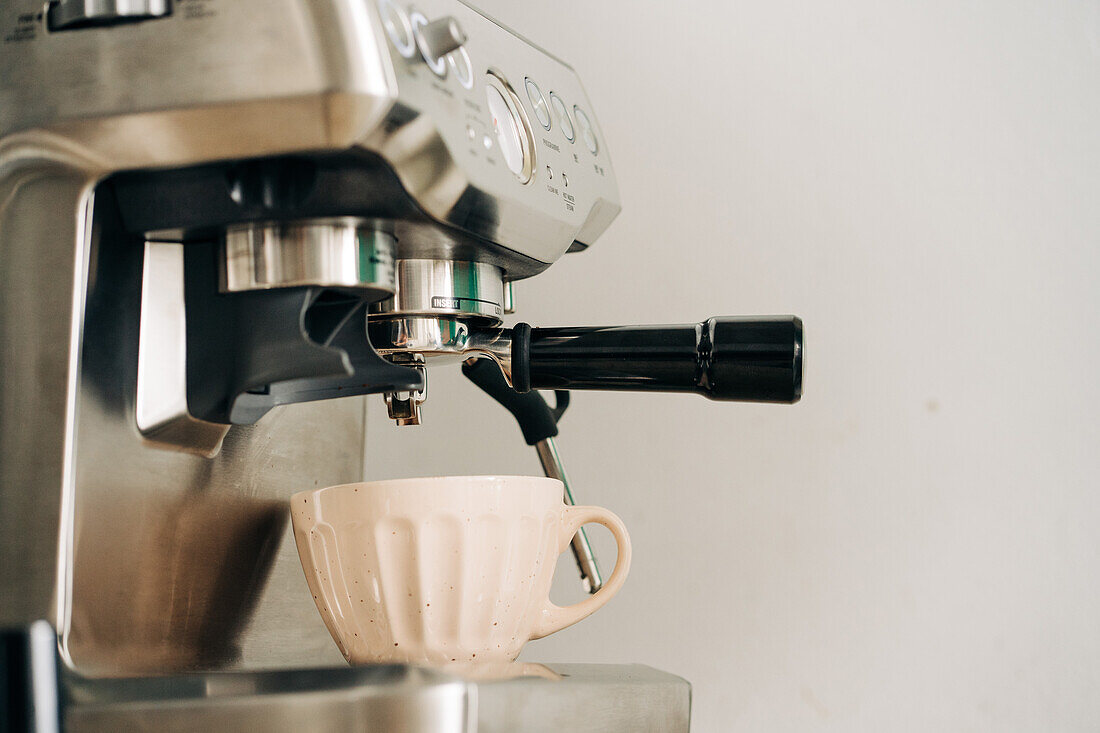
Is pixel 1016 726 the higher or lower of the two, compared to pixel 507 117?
lower

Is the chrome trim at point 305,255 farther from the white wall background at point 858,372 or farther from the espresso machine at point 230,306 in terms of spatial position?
the white wall background at point 858,372

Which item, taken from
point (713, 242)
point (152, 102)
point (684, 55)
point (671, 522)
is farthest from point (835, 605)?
point (152, 102)

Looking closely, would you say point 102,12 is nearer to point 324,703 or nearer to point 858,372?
point 324,703

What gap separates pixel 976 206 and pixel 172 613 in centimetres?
57

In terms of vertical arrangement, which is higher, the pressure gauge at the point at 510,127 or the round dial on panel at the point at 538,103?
the round dial on panel at the point at 538,103

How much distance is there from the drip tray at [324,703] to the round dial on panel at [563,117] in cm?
24

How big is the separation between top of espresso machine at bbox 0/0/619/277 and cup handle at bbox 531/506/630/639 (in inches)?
5.6

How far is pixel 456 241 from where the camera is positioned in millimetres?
358

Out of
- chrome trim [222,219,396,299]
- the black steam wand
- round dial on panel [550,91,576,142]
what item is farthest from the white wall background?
chrome trim [222,219,396,299]

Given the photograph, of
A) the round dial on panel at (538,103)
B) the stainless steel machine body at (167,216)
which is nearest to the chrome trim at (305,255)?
the stainless steel machine body at (167,216)

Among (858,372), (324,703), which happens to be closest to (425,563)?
(324,703)

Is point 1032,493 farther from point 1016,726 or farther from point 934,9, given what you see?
point 934,9

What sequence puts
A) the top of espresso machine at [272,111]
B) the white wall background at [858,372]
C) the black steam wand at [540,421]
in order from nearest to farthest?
the top of espresso machine at [272,111] < the black steam wand at [540,421] < the white wall background at [858,372]

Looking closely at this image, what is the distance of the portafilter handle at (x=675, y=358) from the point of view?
0.35 meters
